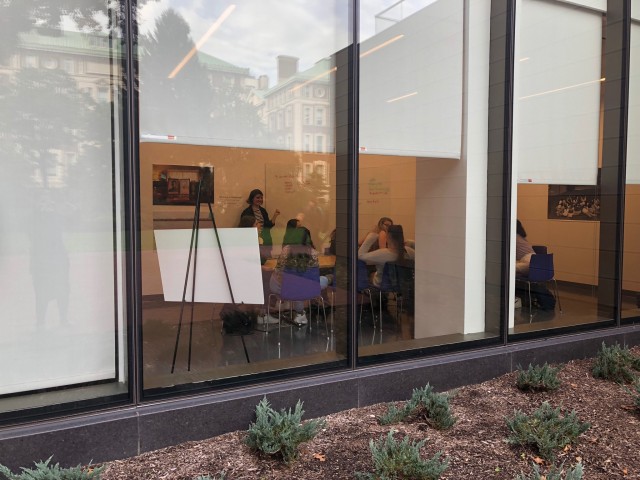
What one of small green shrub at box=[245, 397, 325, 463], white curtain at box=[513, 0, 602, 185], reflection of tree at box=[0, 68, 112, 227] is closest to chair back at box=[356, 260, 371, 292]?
small green shrub at box=[245, 397, 325, 463]

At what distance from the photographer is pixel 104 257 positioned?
3.63m

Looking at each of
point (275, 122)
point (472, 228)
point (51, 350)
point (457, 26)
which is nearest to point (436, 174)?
point (472, 228)

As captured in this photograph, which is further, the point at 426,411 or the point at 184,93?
the point at 426,411

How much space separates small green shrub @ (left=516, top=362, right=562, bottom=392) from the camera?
4578 mm

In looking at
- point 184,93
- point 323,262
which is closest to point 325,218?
point 323,262

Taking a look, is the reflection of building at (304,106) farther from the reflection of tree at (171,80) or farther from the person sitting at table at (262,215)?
the reflection of tree at (171,80)

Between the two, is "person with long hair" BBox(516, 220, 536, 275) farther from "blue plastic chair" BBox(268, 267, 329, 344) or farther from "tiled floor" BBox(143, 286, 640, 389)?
"blue plastic chair" BBox(268, 267, 329, 344)

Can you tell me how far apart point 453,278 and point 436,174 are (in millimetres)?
1075

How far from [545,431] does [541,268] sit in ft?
8.80

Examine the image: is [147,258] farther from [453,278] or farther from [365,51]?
[453,278]

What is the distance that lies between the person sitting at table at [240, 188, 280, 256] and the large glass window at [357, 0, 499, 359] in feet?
2.58

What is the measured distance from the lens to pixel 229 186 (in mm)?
4246

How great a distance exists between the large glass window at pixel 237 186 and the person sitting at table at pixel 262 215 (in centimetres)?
1

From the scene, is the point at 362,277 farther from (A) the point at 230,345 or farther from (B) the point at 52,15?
(B) the point at 52,15
